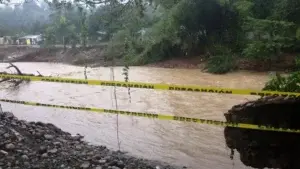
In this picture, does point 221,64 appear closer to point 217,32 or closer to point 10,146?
point 217,32

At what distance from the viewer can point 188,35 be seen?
24.6 m

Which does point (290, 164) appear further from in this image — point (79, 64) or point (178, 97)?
point (79, 64)

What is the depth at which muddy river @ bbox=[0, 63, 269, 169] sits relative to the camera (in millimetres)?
7207

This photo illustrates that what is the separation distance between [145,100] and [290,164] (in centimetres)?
862

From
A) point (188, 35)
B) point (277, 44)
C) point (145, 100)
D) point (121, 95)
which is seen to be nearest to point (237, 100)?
point (145, 100)

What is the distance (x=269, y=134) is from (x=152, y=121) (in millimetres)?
5371

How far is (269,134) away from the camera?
4418 mm

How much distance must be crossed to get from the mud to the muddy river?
165 centimetres

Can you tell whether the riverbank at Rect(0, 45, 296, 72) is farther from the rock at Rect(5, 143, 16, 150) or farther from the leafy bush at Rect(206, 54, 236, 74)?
the rock at Rect(5, 143, 16, 150)

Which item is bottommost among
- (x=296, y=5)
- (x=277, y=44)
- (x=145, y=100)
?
(x=145, y=100)

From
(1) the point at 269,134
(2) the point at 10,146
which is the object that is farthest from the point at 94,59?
(1) the point at 269,134

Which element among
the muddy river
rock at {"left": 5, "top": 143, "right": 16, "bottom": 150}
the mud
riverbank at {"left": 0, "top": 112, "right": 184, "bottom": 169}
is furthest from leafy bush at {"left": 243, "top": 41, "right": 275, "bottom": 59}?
rock at {"left": 5, "top": 143, "right": 16, "bottom": 150}

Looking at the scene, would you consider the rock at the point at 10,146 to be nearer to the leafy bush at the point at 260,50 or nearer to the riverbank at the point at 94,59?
the leafy bush at the point at 260,50

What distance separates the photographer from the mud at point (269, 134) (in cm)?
428
